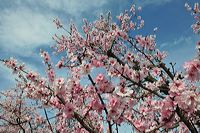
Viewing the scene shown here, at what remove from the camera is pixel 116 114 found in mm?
4668

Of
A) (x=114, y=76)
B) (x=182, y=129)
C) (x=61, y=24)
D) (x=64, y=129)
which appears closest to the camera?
(x=114, y=76)

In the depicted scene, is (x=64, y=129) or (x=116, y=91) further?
(x=64, y=129)

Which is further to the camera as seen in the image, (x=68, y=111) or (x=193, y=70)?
(x=68, y=111)

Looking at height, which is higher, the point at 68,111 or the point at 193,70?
the point at 68,111

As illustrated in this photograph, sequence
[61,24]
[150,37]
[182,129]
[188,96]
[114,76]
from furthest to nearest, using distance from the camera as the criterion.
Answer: [61,24] < [150,37] < [182,129] < [114,76] < [188,96]

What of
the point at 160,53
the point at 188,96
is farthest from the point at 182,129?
the point at 160,53

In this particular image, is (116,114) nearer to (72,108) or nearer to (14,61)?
(72,108)

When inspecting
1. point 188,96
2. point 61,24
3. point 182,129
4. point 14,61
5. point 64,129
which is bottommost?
point 188,96

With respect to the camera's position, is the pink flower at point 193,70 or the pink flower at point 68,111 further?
the pink flower at point 68,111

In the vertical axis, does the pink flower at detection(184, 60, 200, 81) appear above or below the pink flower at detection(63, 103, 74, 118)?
below

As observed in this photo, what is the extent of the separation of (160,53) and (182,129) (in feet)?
23.4

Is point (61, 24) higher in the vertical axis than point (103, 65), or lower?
higher

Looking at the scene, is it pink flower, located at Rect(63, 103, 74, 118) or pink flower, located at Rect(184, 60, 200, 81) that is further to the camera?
pink flower, located at Rect(63, 103, 74, 118)

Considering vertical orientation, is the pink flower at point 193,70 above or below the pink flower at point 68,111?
below
